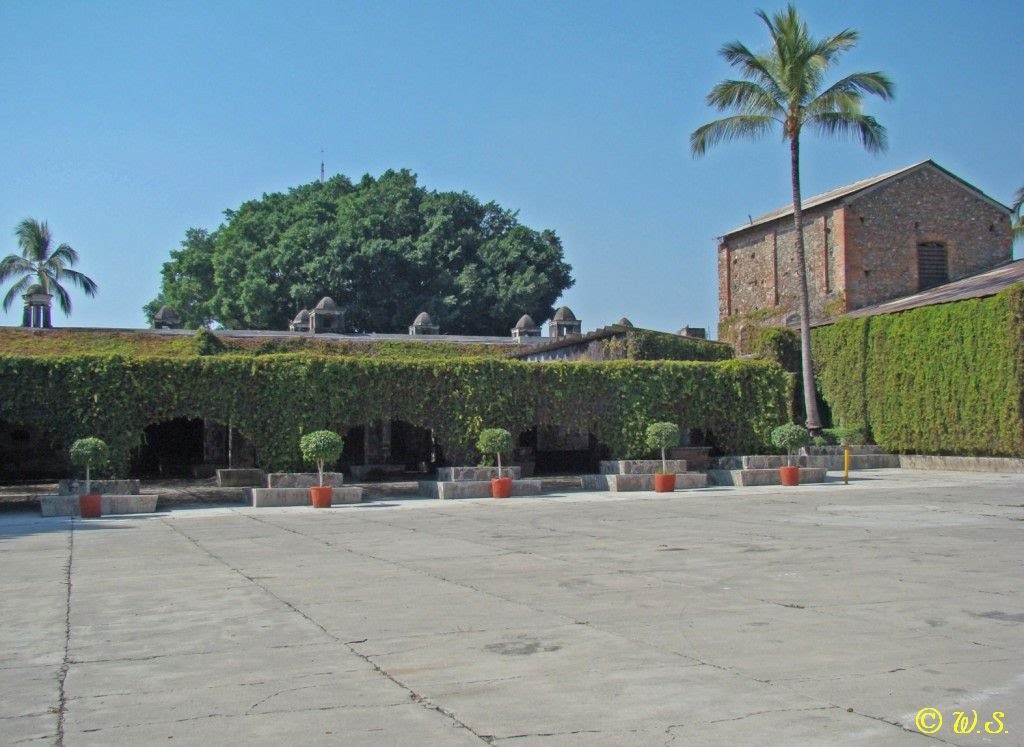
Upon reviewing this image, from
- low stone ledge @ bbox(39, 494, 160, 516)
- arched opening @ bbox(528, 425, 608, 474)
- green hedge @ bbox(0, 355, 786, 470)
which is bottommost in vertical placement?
low stone ledge @ bbox(39, 494, 160, 516)

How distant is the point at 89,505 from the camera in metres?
19.4

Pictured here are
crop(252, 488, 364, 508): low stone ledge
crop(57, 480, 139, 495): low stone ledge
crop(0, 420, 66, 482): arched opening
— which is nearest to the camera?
crop(57, 480, 139, 495): low stone ledge

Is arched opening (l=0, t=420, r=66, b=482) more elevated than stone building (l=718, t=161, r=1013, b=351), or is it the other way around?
stone building (l=718, t=161, r=1013, b=351)

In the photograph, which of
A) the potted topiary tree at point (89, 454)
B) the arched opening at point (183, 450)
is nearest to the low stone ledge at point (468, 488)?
the potted topiary tree at point (89, 454)

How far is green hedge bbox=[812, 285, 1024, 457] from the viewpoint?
27094mm

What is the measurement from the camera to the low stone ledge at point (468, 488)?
2314cm

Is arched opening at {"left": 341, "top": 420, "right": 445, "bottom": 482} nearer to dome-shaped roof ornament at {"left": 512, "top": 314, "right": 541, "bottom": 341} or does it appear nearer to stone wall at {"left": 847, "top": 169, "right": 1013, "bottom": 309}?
dome-shaped roof ornament at {"left": 512, "top": 314, "right": 541, "bottom": 341}

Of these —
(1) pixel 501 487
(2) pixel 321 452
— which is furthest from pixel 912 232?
(2) pixel 321 452

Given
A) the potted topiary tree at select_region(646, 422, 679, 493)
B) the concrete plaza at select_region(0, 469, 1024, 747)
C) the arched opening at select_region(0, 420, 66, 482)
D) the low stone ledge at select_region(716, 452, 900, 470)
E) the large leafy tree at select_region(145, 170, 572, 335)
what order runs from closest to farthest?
the concrete plaza at select_region(0, 469, 1024, 747) → the potted topiary tree at select_region(646, 422, 679, 493) → the low stone ledge at select_region(716, 452, 900, 470) → the arched opening at select_region(0, 420, 66, 482) → the large leafy tree at select_region(145, 170, 572, 335)

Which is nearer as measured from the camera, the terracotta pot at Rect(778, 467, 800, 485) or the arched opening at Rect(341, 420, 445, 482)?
the terracotta pot at Rect(778, 467, 800, 485)

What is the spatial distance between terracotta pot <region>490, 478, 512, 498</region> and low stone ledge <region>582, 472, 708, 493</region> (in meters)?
2.95

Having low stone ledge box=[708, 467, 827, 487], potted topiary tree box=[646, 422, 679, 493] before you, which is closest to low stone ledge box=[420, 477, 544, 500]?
potted topiary tree box=[646, 422, 679, 493]

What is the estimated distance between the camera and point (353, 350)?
37.9m

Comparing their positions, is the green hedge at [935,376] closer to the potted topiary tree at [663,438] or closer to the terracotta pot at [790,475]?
the terracotta pot at [790,475]
